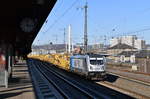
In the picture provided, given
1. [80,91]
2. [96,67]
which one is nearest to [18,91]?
[80,91]

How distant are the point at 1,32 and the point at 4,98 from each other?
33.7ft

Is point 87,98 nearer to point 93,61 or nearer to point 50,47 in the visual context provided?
point 93,61

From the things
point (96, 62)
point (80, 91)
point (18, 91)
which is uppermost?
point (96, 62)

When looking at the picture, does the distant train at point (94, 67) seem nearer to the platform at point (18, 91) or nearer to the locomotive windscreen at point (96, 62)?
the locomotive windscreen at point (96, 62)

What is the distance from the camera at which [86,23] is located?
58938 mm

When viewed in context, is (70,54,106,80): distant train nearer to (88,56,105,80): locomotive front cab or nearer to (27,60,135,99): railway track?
(88,56,105,80): locomotive front cab

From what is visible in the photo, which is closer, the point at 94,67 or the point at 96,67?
the point at 94,67

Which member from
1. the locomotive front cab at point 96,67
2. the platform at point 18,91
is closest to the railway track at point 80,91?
the locomotive front cab at point 96,67

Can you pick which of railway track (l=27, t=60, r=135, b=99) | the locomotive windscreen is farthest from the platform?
the locomotive windscreen

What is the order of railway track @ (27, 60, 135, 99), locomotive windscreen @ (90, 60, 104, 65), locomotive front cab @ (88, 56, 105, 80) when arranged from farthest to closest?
locomotive windscreen @ (90, 60, 104, 65) < locomotive front cab @ (88, 56, 105, 80) < railway track @ (27, 60, 135, 99)

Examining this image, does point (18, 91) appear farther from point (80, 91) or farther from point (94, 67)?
point (94, 67)

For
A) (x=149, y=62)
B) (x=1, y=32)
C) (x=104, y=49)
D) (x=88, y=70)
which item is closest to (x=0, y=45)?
(x=1, y=32)

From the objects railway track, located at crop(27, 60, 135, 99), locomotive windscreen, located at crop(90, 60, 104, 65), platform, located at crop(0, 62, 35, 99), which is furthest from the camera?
locomotive windscreen, located at crop(90, 60, 104, 65)

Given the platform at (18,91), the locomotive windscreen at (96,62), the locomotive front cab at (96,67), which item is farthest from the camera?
the locomotive windscreen at (96,62)
